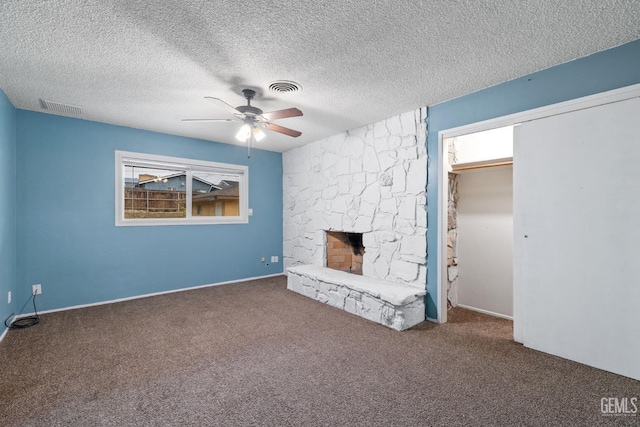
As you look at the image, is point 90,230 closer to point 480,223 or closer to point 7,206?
point 7,206

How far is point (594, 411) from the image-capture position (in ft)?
5.67

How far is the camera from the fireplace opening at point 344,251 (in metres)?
4.74

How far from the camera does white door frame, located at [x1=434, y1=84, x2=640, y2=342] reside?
2.16 m

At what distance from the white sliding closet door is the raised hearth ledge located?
37.9 inches

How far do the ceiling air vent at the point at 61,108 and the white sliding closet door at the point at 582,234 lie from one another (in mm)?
4675

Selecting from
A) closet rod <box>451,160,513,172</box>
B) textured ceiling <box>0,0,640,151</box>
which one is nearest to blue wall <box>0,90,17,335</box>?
textured ceiling <box>0,0,640,151</box>

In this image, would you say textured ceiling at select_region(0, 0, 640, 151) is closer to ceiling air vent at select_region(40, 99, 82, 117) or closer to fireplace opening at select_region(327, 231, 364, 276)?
ceiling air vent at select_region(40, 99, 82, 117)

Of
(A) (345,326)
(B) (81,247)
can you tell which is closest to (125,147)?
(B) (81,247)

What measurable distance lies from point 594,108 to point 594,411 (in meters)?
2.06

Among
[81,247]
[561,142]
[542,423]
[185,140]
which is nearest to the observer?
[542,423]

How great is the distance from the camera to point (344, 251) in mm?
4855

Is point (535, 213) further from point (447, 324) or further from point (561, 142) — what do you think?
point (447, 324)

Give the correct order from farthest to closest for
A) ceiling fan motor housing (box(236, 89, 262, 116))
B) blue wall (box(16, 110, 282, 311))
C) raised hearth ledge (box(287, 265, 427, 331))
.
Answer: blue wall (box(16, 110, 282, 311)) → raised hearth ledge (box(287, 265, 427, 331)) → ceiling fan motor housing (box(236, 89, 262, 116))

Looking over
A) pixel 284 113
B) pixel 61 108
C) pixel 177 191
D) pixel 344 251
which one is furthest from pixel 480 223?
pixel 61 108
